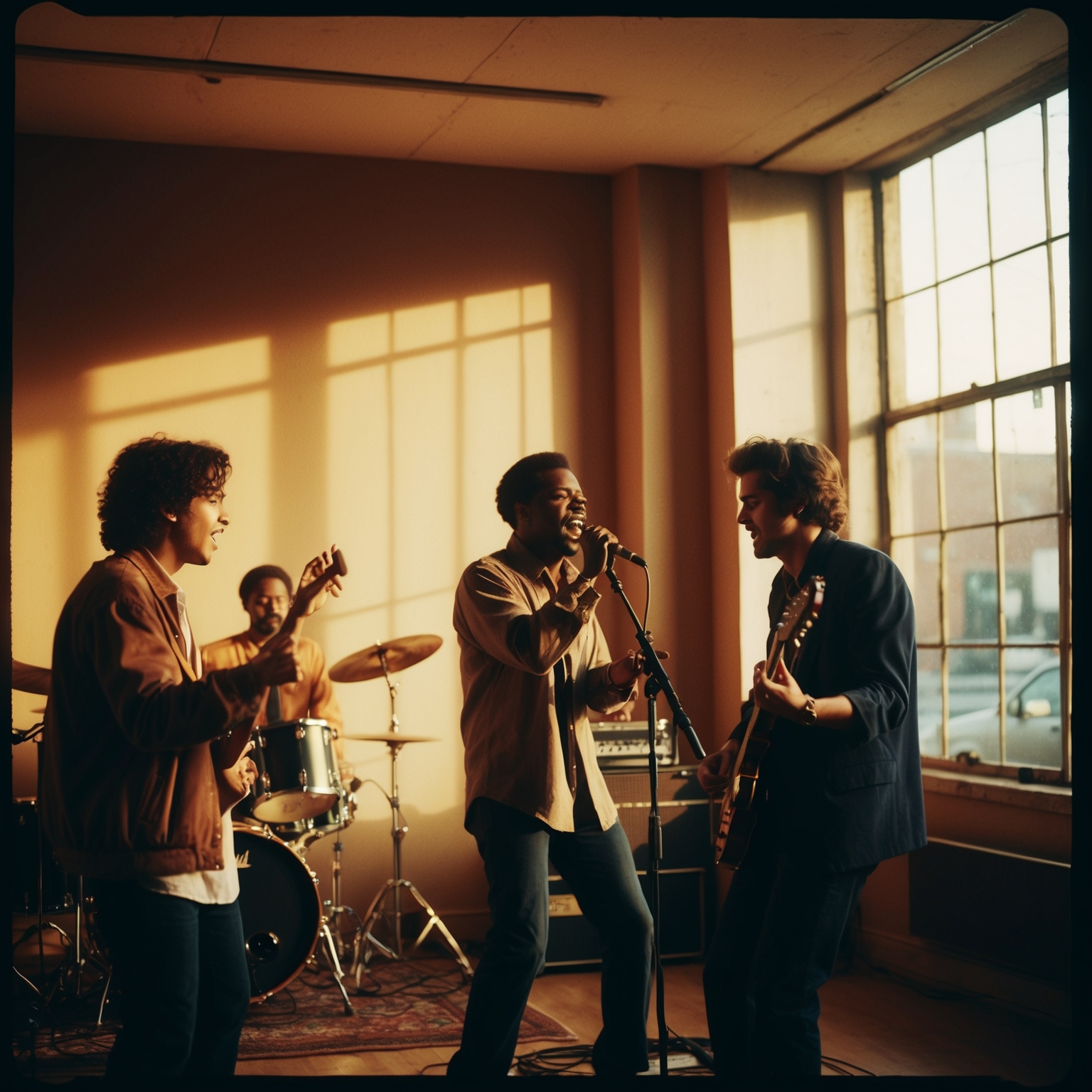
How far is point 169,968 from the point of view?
2062mm

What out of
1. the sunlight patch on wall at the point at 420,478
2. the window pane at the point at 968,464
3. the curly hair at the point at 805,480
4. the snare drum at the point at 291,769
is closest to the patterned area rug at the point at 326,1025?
the snare drum at the point at 291,769

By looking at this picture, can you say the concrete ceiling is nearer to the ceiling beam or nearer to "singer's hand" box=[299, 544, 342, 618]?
the ceiling beam

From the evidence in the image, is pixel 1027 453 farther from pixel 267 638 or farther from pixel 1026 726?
pixel 267 638

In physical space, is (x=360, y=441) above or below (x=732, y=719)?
above

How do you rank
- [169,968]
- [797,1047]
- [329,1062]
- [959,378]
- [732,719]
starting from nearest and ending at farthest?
[169,968] → [797,1047] → [329,1062] → [959,378] → [732,719]

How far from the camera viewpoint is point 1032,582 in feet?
14.5

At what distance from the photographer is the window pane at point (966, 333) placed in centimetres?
465

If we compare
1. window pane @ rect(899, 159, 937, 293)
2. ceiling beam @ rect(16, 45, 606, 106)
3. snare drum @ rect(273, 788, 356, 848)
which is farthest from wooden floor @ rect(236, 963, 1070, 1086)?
ceiling beam @ rect(16, 45, 606, 106)

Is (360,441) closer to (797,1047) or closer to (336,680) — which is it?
(336,680)

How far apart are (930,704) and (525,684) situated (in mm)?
2606

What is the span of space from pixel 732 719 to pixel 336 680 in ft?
5.72

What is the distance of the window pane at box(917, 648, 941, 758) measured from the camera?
15.7 ft

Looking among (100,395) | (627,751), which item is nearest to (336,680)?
(627,751)

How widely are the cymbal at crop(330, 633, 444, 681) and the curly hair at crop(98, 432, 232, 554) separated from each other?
220 cm
